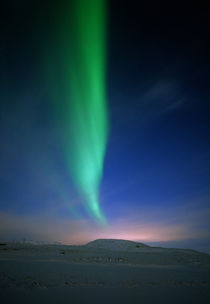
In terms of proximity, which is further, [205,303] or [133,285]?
[133,285]

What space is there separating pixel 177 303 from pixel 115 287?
8.24 feet

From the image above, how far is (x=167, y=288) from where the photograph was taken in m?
8.22

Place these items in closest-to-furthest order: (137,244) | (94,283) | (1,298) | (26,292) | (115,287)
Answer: (1,298) → (26,292) → (115,287) → (94,283) → (137,244)

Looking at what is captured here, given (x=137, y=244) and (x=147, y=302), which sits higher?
(x=137, y=244)

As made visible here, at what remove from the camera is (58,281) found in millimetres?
8734

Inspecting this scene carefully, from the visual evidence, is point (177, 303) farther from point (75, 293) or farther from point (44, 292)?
point (44, 292)

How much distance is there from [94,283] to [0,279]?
155 inches

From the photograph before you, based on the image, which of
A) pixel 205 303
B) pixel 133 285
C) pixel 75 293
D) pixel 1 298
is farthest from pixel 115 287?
pixel 1 298

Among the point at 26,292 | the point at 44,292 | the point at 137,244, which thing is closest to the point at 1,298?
the point at 26,292

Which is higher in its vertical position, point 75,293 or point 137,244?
point 137,244

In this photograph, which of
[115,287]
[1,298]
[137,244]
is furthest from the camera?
[137,244]

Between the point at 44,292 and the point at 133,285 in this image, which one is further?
the point at 133,285

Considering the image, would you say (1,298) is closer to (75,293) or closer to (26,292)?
(26,292)

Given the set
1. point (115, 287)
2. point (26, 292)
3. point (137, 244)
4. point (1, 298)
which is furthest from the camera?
point (137, 244)
